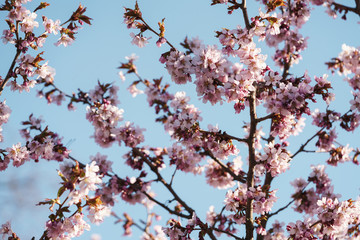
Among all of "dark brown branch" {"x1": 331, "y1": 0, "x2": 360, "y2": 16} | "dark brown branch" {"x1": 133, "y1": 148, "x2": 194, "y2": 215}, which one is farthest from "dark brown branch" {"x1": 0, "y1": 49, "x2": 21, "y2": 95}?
"dark brown branch" {"x1": 331, "y1": 0, "x2": 360, "y2": 16}

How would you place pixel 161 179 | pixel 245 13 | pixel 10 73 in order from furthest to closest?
1. pixel 161 179
2. pixel 10 73
3. pixel 245 13

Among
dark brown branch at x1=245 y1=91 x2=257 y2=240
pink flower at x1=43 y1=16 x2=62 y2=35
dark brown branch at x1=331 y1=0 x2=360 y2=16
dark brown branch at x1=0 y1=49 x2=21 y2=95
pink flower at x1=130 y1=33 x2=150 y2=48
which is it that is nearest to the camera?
dark brown branch at x1=245 y1=91 x2=257 y2=240

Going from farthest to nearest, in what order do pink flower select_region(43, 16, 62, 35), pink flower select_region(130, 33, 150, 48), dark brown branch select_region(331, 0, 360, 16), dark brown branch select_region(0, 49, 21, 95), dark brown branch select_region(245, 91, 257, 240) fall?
1. dark brown branch select_region(331, 0, 360, 16)
2. pink flower select_region(43, 16, 62, 35)
3. dark brown branch select_region(0, 49, 21, 95)
4. pink flower select_region(130, 33, 150, 48)
5. dark brown branch select_region(245, 91, 257, 240)

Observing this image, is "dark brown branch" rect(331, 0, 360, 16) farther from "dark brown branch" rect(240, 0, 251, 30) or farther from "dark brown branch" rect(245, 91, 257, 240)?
"dark brown branch" rect(245, 91, 257, 240)

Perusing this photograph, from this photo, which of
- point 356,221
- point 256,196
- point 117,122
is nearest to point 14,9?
point 117,122

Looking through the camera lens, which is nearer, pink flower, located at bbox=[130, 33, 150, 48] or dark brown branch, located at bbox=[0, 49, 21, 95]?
pink flower, located at bbox=[130, 33, 150, 48]

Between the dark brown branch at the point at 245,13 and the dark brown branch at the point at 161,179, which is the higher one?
the dark brown branch at the point at 245,13

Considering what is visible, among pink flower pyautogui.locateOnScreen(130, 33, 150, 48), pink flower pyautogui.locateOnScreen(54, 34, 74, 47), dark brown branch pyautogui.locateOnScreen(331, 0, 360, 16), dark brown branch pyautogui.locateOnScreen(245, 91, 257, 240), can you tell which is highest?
dark brown branch pyautogui.locateOnScreen(331, 0, 360, 16)

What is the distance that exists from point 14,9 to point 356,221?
5.03 metres

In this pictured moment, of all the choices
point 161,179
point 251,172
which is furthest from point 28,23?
point 251,172

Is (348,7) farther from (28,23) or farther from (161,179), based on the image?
(28,23)

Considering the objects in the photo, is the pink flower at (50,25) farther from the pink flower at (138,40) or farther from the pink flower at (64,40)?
the pink flower at (138,40)

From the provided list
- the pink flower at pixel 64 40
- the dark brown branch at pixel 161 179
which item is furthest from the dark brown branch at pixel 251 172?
the pink flower at pixel 64 40

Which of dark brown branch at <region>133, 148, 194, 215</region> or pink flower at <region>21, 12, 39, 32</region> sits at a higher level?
pink flower at <region>21, 12, 39, 32</region>
